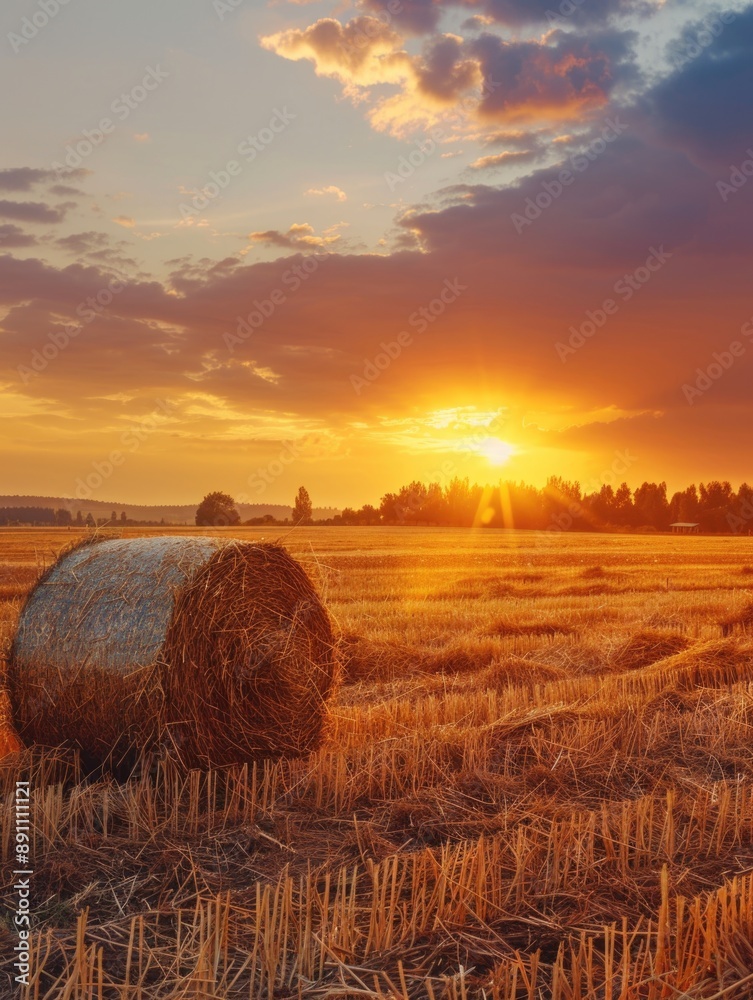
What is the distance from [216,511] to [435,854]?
68.3 metres

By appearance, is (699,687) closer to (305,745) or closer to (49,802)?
(305,745)

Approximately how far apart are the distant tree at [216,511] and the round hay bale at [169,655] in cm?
6449

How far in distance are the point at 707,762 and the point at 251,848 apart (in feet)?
12.2

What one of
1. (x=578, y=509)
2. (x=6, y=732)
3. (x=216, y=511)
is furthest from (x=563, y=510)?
(x=6, y=732)

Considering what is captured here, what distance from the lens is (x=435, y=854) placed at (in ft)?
16.1

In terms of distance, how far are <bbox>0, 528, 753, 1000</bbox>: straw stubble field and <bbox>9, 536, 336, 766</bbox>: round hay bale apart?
28 centimetres

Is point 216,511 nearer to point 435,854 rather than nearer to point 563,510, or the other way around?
point 563,510

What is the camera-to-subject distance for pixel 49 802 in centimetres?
530


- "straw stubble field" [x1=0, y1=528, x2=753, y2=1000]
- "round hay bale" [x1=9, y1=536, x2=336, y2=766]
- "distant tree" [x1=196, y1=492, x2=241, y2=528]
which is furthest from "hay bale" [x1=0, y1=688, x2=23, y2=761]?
"distant tree" [x1=196, y1=492, x2=241, y2=528]

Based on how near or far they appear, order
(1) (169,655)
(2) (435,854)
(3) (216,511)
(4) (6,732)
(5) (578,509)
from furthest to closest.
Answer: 1. (5) (578,509)
2. (3) (216,511)
3. (4) (6,732)
4. (1) (169,655)
5. (2) (435,854)

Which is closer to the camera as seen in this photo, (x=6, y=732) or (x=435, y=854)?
(x=435, y=854)

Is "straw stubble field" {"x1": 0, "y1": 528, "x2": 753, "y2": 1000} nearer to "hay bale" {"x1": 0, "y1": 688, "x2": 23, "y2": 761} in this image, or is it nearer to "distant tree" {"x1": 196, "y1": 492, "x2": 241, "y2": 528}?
"hay bale" {"x1": 0, "y1": 688, "x2": 23, "y2": 761}

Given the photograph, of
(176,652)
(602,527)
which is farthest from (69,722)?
(602,527)

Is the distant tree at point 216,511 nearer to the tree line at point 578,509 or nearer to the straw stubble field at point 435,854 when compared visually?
the tree line at point 578,509
